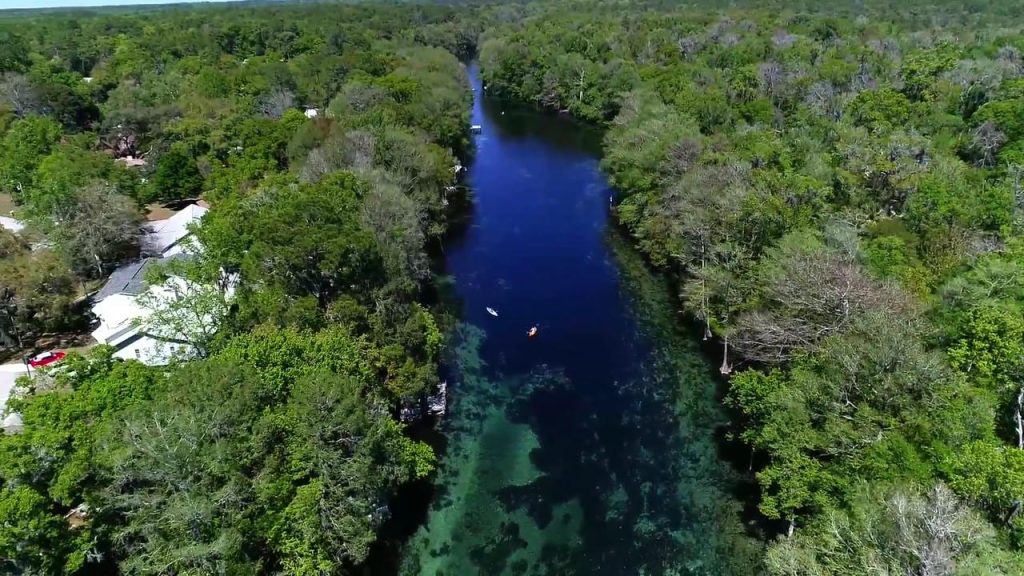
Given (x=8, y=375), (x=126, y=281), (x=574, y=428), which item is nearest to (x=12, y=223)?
(x=126, y=281)

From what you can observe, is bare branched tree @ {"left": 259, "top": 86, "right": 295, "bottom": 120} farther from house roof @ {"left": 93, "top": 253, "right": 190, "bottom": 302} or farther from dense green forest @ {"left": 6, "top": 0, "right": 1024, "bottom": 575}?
house roof @ {"left": 93, "top": 253, "right": 190, "bottom": 302}

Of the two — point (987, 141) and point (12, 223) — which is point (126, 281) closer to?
point (12, 223)

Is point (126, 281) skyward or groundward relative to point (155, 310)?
groundward

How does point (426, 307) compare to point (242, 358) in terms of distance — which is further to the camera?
point (426, 307)

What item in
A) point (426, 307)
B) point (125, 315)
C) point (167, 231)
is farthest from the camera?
point (167, 231)

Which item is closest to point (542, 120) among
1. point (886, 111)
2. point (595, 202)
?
point (595, 202)

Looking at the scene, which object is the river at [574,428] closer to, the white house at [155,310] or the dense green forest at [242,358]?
the dense green forest at [242,358]
